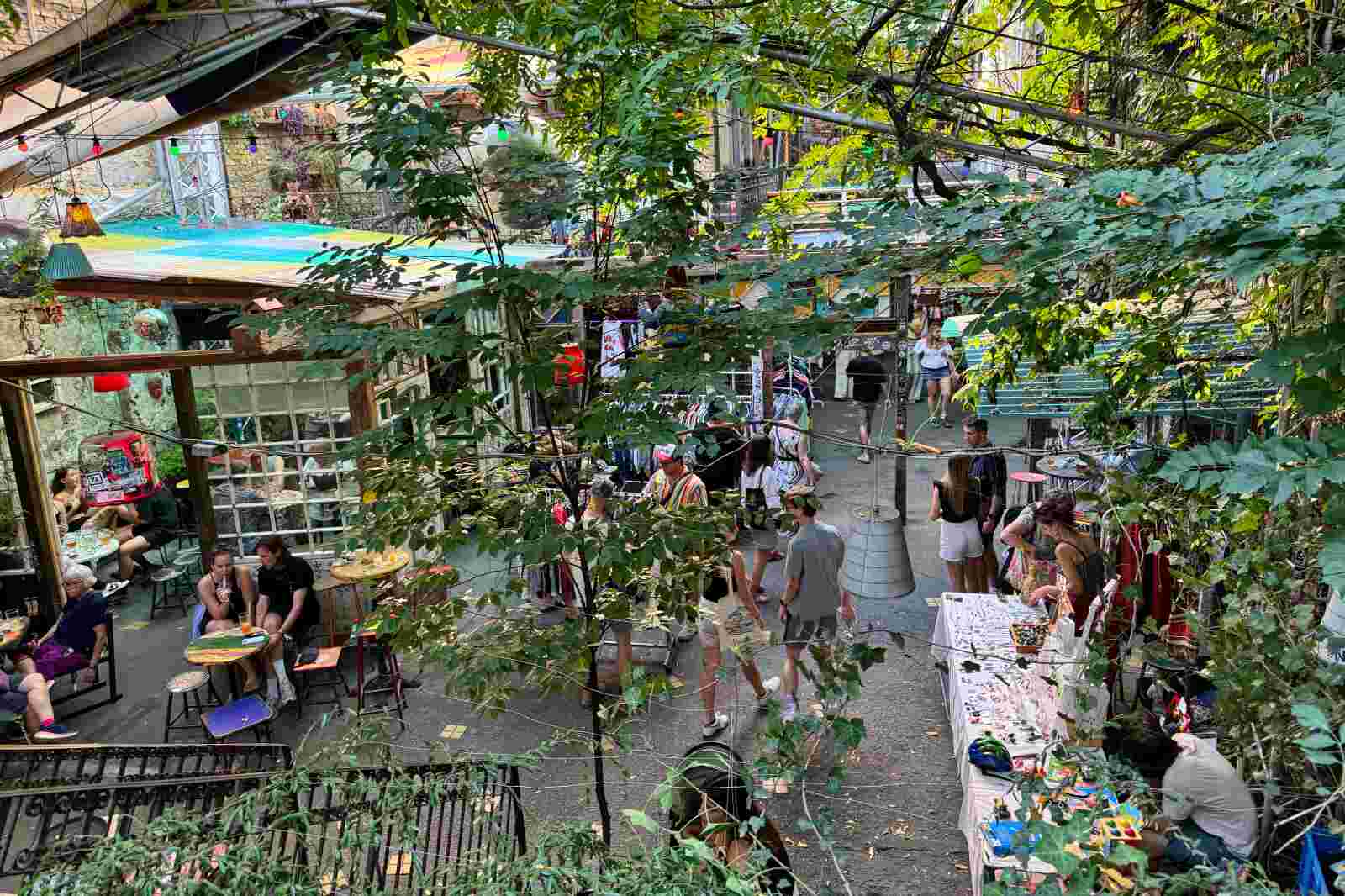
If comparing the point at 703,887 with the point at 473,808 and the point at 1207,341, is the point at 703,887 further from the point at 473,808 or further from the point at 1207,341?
the point at 1207,341

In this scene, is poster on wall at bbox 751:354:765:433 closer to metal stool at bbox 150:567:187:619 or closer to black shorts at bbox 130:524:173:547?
metal stool at bbox 150:567:187:619

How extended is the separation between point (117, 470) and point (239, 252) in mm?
3600

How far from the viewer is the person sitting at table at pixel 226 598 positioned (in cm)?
809

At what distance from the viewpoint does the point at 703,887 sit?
2.65 meters

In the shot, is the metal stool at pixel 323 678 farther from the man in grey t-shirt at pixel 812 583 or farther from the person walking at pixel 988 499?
the person walking at pixel 988 499

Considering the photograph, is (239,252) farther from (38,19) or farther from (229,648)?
(229,648)

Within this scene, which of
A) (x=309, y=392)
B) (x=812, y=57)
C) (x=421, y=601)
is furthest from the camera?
(x=309, y=392)

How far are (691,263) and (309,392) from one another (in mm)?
6843

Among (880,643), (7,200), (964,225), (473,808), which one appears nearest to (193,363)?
(7,200)

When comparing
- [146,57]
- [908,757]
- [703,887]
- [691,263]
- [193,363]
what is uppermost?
[146,57]

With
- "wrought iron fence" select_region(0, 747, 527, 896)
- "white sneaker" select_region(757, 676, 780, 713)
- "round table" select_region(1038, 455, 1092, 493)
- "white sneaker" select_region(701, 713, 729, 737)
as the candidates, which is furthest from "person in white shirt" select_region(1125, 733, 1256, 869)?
"round table" select_region(1038, 455, 1092, 493)

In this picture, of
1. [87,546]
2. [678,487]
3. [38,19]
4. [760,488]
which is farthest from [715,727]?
[38,19]

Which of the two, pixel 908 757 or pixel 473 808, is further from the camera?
pixel 908 757

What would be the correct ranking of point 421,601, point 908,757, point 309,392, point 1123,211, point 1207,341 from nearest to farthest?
point 1123,211 → point 421,601 → point 1207,341 → point 908,757 → point 309,392
